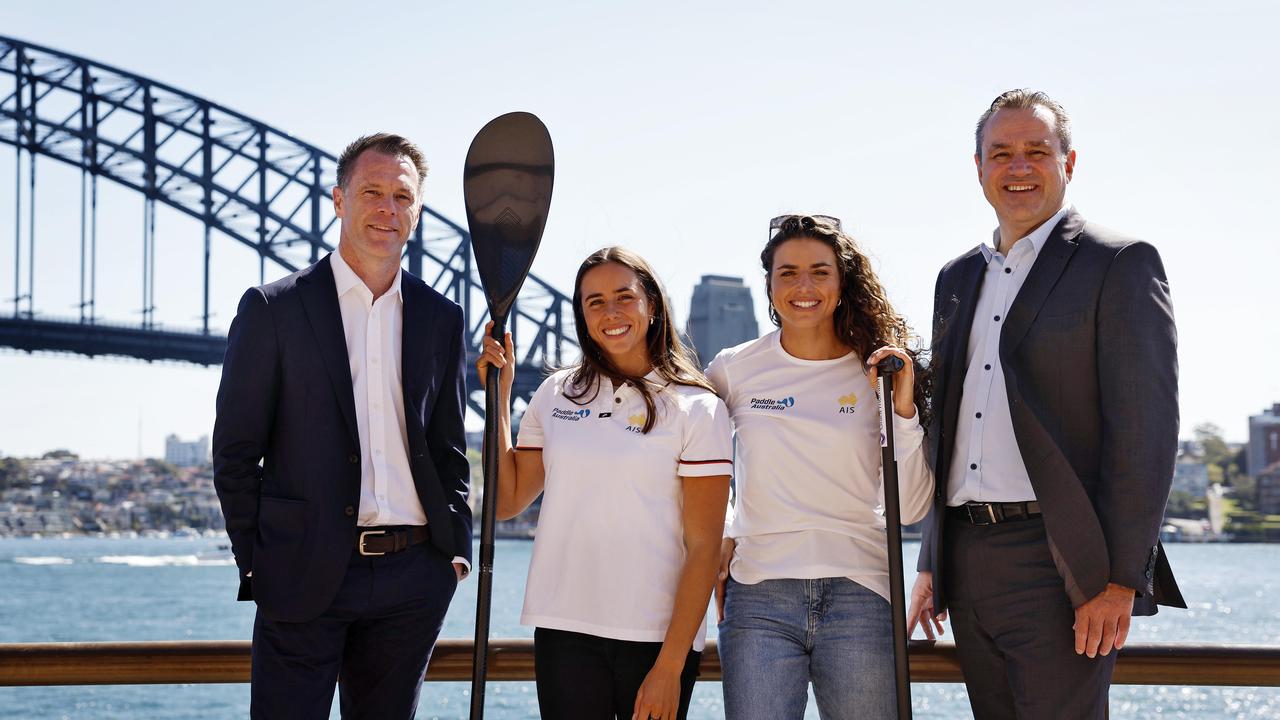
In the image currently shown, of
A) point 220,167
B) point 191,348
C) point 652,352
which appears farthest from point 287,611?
point 220,167

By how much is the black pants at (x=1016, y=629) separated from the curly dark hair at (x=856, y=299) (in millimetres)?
368

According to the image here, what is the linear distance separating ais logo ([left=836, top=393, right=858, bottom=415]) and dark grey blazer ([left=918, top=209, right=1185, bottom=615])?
8.6 inches

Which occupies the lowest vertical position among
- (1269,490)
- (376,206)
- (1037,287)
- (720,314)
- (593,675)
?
(1269,490)

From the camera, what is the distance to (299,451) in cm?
281

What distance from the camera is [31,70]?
38.8 m

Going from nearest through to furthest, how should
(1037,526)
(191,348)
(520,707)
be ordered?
(1037,526) → (520,707) → (191,348)

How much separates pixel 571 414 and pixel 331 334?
2.02ft

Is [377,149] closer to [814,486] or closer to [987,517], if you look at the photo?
[814,486]

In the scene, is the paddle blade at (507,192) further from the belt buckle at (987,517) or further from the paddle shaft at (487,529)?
the belt buckle at (987,517)

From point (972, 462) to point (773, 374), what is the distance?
539 millimetres

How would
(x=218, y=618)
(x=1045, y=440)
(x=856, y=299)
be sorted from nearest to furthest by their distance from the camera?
(x=1045, y=440)
(x=856, y=299)
(x=218, y=618)

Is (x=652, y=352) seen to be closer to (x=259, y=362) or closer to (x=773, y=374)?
(x=773, y=374)

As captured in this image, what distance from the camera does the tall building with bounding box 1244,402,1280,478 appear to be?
80.1 m

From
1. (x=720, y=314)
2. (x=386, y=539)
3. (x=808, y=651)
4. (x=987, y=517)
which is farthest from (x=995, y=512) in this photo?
(x=720, y=314)
